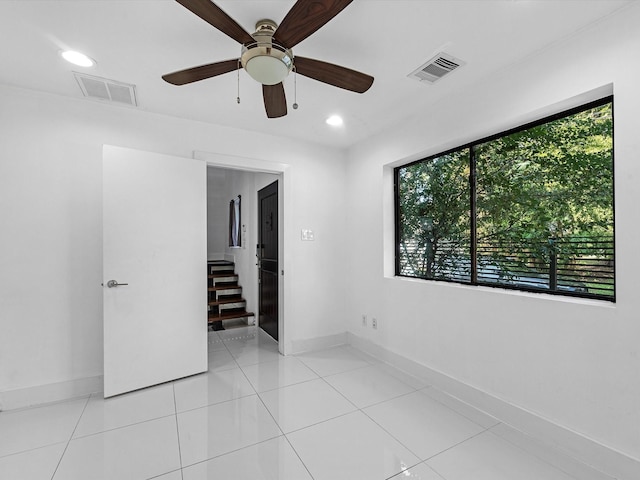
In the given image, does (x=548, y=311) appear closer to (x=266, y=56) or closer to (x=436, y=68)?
(x=436, y=68)

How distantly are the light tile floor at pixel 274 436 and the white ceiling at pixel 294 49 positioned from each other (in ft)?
8.13

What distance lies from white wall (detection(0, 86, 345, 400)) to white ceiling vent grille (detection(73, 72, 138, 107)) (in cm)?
16

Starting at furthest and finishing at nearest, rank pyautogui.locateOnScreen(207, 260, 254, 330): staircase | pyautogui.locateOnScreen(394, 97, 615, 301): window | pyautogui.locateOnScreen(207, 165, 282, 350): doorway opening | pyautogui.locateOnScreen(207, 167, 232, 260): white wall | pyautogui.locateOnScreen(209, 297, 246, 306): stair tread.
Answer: pyautogui.locateOnScreen(207, 167, 232, 260): white wall → pyautogui.locateOnScreen(209, 297, 246, 306): stair tread → pyautogui.locateOnScreen(207, 260, 254, 330): staircase → pyautogui.locateOnScreen(207, 165, 282, 350): doorway opening → pyautogui.locateOnScreen(394, 97, 615, 301): window

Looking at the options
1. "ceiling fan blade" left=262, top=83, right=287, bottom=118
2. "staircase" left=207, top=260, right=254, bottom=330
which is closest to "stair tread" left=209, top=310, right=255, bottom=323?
"staircase" left=207, top=260, right=254, bottom=330

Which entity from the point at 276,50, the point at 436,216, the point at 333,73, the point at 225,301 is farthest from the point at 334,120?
the point at 225,301

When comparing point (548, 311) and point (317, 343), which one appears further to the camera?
point (317, 343)

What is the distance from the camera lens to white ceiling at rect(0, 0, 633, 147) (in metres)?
1.61

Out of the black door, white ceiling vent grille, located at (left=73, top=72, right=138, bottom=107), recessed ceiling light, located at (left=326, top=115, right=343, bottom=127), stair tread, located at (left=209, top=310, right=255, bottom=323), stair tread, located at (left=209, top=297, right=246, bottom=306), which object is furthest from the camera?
stair tread, located at (left=209, top=297, right=246, bottom=306)

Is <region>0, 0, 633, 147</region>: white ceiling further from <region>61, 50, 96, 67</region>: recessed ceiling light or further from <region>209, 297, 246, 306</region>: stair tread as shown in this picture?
<region>209, 297, 246, 306</region>: stair tread

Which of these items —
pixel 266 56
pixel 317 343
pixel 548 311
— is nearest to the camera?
pixel 266 56

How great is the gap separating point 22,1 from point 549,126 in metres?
3.14

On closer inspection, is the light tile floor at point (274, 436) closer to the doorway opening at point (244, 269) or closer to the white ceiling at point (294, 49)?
the doorway opening at point (244, 269)

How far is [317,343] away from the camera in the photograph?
3.64m

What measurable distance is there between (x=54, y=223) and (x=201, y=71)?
1.83 metres
